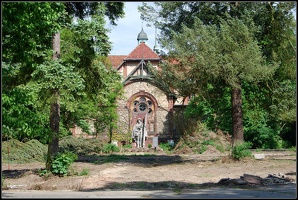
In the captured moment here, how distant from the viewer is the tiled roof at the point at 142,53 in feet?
176

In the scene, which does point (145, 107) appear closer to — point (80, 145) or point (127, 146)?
point (127, 146)

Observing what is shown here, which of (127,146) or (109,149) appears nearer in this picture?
(109,149)

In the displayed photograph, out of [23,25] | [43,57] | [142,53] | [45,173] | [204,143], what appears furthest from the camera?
[142,53]

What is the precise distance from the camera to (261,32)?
2691 cm

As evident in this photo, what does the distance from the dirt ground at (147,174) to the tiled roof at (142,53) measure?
91.9 ft

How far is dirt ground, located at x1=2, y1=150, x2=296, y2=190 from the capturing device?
16.6 m

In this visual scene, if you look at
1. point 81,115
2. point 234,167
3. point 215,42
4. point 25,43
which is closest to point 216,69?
point 215,42

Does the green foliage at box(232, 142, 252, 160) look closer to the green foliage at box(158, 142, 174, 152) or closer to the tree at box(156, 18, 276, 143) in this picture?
the tree at box(156, 18, 276, 143)

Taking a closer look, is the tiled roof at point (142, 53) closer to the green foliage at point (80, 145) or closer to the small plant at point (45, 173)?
the green foliage at point (80, 145)

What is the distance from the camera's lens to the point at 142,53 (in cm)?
5419

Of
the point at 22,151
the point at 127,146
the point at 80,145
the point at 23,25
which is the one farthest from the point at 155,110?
the point at 23,25

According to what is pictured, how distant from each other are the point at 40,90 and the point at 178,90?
31.7 feet

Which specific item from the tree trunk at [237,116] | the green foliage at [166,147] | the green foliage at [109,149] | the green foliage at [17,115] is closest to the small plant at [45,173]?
the green foliage at [17,115]

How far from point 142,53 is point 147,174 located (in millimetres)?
35059
